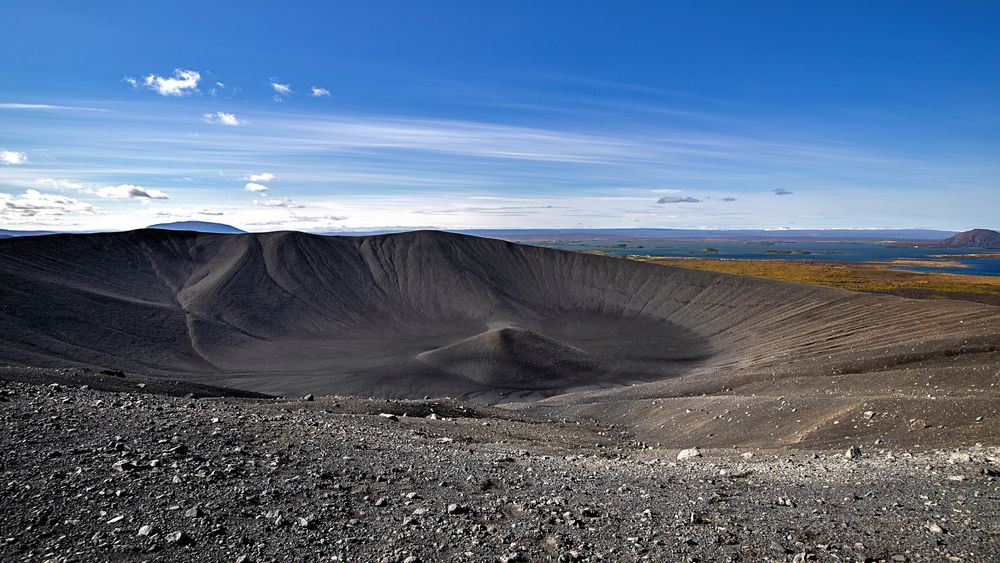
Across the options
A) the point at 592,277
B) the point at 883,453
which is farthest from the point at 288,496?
the point at 592,277

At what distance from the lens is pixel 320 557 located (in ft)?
18.6

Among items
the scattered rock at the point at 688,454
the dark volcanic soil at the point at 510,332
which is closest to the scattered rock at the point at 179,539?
the scattered rock at the point at 688,454

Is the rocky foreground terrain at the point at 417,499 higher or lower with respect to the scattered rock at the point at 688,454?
higher

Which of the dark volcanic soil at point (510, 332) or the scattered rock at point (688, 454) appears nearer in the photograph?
the scattered rock at point (688, 454)

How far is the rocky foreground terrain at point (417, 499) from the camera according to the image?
588cm

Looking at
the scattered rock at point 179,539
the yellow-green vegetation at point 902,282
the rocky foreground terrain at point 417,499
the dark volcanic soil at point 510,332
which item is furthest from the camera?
the yellow-green vegetation at point 902,282

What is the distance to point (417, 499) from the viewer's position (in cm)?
739

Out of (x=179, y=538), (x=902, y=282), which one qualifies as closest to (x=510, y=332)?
(x=179, y=538)

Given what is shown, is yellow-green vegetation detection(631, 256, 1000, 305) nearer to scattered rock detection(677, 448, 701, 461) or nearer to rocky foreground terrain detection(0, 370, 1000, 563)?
scattered rock detection(677, 448, 701, 461)

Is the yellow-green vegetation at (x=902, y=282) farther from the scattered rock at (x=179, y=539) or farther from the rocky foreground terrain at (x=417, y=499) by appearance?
the scattered rock at (x=179, y=539)

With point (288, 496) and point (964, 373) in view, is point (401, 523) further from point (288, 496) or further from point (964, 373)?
point (964, 373)

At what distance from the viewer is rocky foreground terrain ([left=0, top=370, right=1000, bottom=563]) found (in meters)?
5.88

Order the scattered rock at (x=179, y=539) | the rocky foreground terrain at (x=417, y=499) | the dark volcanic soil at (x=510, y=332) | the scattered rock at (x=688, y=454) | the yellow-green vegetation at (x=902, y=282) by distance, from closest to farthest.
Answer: the scattered rock at (x=179, y=539) → the rocky foreground terrain at (x=417, y=499) → the scattered rock at (x=688, y=454) → the dark volcanic soil at (x=510, y=332) → the yellow-green vegetation at (x=902, y=282)

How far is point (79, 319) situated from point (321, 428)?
33.7 meters
